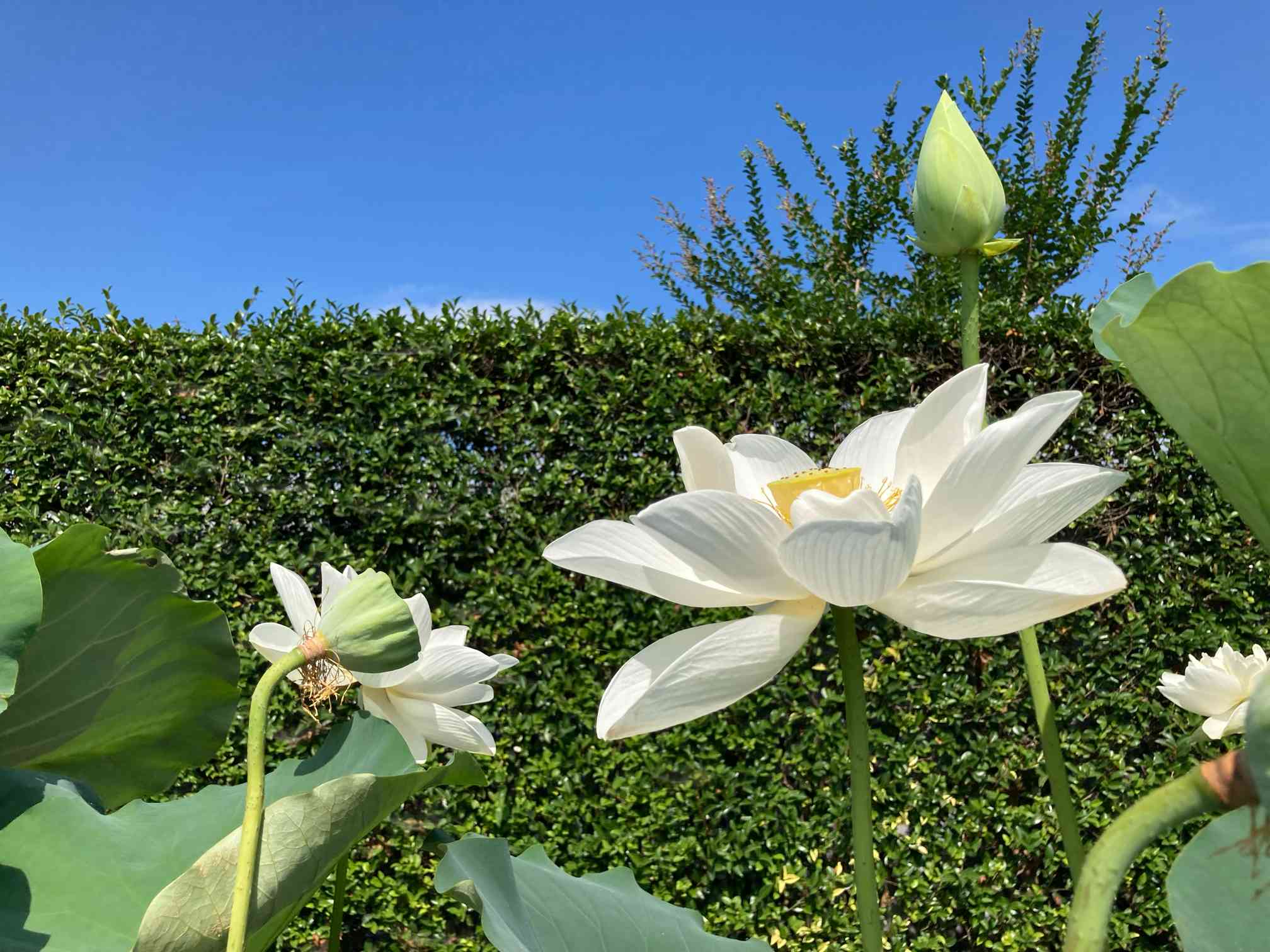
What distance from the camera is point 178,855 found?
81 centimetres

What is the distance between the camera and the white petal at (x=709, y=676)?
0.56 meters

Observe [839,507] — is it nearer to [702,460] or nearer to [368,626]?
[702,460]

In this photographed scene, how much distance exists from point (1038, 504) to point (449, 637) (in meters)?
0.75

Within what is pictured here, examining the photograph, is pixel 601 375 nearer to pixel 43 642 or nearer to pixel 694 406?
pixel 694 406

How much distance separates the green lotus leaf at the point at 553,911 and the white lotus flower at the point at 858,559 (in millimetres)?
137

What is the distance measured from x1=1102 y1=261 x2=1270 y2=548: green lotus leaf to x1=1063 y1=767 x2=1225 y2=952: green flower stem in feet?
0.87

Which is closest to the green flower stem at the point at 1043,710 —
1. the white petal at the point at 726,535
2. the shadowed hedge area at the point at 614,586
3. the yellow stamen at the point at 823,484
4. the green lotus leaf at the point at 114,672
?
the yellow stamen at the point at 823,484

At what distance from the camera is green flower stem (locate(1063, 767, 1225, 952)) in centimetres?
25

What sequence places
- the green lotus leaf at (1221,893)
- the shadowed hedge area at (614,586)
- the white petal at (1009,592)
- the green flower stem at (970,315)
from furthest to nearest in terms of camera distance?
the shadowed hedge area at (614,586), the green flower stem at (970,315), the white petal at (1009,592), the green lotus leaf at (1221,893)

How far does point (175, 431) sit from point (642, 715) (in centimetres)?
304

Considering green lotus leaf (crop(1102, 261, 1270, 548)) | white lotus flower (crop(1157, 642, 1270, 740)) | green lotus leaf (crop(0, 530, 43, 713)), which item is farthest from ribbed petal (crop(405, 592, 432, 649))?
white lotus flower (crop(1157, 642, 1270, 740))

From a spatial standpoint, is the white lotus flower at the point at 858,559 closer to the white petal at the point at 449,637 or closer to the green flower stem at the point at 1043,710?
the green flower stem at the point at 1043,710

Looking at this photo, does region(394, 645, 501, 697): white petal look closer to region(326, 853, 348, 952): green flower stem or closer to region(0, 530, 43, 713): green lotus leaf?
region(326, 853, 348, 952): green flower stem

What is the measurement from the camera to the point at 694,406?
319 centimetres
